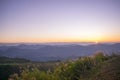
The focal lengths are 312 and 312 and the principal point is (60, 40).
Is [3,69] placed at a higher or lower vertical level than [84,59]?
lower

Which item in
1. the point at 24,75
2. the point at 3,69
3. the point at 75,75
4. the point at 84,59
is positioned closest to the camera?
the point at 24,75

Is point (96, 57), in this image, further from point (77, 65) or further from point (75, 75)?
point (75, 75)

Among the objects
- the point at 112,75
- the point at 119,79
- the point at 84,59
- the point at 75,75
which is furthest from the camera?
the point at 84,59

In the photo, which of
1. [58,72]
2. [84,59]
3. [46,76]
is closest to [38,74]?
[46,76]

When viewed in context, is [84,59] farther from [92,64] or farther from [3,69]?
[3,69]

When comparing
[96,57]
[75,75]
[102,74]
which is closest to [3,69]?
[96,57]

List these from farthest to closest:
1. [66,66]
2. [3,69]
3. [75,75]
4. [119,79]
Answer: [3,69]
[66,66]
[75,75]
[119,79]

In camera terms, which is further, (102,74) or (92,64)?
(92,64)

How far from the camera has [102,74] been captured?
12477 millimetres

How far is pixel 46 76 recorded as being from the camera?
45.2 feet

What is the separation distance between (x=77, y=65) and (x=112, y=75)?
454 cm

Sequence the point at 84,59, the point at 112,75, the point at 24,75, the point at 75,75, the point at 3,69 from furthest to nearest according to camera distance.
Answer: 1. the point at 3,69
2. the point at 84,59
3. the point at 75,75
4. the point at 24,75
5. the point at 112,75

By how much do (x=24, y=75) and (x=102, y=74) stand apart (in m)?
3.41

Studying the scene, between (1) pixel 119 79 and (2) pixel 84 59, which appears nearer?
(1) pixel 119 79
